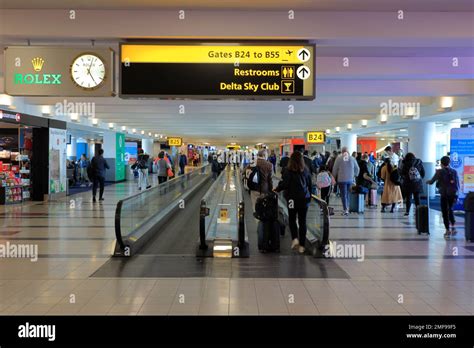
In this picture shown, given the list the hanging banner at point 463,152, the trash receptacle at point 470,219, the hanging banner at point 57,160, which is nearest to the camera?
the trash receptacle at point 470,219

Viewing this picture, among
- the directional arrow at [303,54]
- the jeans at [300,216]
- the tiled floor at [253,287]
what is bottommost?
the tiled floor at [253,287]

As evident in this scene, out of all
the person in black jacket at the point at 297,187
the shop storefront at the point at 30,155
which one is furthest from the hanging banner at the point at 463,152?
the shop storefront at the point at 30,155

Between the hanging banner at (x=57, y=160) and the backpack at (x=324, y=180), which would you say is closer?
the backpack at (x=324, y=180)

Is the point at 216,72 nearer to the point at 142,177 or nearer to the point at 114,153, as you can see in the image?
the point at 142,177

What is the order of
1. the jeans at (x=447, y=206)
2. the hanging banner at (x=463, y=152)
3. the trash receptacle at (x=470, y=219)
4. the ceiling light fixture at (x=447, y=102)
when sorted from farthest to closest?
the ceiling light fixture at (x=447, y=102)
the hanging banner at (x=463, y=152)
the jeans at (x=447, y=206)
the trash receptacle at (x=470, y=219)

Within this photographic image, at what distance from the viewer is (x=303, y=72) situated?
6.71 meters

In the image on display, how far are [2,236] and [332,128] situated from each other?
22.6 metres

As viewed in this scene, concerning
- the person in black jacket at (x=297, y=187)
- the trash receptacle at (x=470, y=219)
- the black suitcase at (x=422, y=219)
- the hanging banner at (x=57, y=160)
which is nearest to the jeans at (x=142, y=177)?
the hanging banner at (x=57, y=160)

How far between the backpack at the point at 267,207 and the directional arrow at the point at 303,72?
112 inches

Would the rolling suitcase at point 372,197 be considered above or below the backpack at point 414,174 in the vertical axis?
below

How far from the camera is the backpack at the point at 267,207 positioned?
29.0 ft

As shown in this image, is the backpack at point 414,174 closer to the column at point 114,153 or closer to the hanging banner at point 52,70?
the hanging banner at point 52,70

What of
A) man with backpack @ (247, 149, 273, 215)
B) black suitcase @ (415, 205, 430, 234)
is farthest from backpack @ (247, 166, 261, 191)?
black suitcase @ (415, 205, 430, 234)
